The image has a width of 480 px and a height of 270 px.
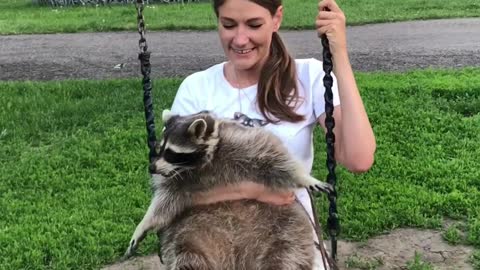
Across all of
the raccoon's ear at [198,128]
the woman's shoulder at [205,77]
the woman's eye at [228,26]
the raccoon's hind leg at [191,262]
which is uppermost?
the woman's eye at [228,26]

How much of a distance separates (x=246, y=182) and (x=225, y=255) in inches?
12.6

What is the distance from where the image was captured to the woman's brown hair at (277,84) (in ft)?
10.0

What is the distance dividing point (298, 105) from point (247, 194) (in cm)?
49

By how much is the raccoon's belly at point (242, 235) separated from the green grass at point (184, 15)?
9843 mm

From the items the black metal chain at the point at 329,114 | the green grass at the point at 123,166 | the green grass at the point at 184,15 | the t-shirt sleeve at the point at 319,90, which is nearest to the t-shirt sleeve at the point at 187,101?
the t-shirt sleeve at the point at 319,90

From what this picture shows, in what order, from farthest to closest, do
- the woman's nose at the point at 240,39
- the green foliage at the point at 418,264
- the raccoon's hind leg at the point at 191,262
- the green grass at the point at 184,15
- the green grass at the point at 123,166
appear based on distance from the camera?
1. the green grass at the point at 184,15
2. the green grass at the point at 123,166
3. the green foliage at the point at 418,264
4. the woman's nose at the point at 240,39
5. the raccoon's hind leg at the point at 191,262

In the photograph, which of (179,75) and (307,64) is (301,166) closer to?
(307,64)

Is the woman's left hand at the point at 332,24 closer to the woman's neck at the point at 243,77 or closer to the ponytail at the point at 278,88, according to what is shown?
the ponytail at the point at 278,88

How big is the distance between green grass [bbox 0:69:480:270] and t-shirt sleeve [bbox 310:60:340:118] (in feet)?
6.31

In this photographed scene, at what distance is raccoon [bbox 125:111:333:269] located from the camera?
2.81m

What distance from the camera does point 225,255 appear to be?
9.27 ft

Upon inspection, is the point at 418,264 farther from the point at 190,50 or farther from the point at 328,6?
the point at 190,50

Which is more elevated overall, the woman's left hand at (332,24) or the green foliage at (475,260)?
the woman's left hand at (332,24)

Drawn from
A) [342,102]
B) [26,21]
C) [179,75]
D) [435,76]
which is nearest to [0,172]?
[179,75]
